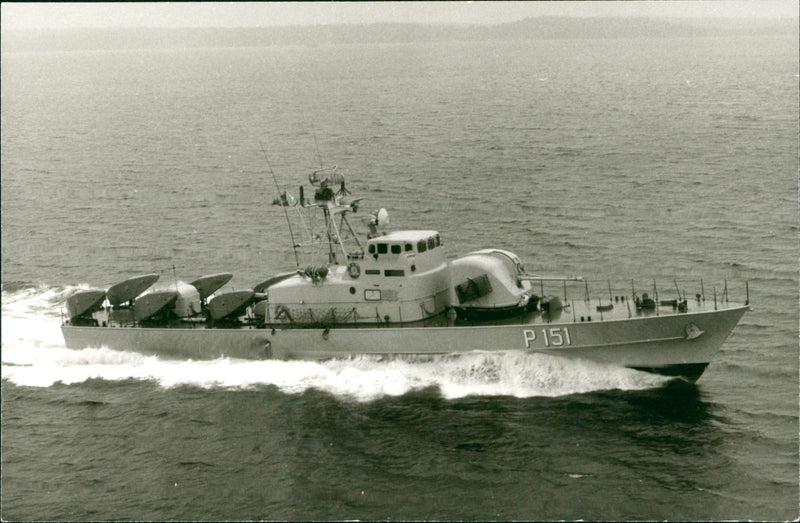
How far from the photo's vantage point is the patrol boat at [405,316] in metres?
30.2

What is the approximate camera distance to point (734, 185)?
175ft

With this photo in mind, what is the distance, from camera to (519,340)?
30.9 m

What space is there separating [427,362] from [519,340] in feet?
11.6

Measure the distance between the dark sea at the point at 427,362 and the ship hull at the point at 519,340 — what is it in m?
0.58

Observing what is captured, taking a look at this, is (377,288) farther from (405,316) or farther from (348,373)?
(348,373)

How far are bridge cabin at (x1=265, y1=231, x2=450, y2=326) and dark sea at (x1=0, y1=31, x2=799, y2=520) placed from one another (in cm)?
202

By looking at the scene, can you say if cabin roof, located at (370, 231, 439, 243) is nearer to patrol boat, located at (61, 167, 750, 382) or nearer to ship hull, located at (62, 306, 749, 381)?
patrol boat, located at (61, 167, 750, 382)

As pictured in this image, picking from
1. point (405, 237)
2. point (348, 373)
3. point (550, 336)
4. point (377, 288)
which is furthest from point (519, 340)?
point (348, 373)

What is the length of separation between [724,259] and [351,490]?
2487cm

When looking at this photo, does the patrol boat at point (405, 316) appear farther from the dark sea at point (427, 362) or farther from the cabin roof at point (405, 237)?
the dark sea at point (427, 362)

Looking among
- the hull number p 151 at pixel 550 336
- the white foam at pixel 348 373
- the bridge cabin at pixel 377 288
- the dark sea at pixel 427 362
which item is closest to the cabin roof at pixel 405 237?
the bridge cabin at pixel 377 288

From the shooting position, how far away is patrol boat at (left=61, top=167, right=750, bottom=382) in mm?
30188

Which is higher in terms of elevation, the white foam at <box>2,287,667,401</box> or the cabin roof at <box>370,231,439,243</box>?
the cabin roof at <box>370,231,439,243</box>

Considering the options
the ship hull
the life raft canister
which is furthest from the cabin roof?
the ship hull
